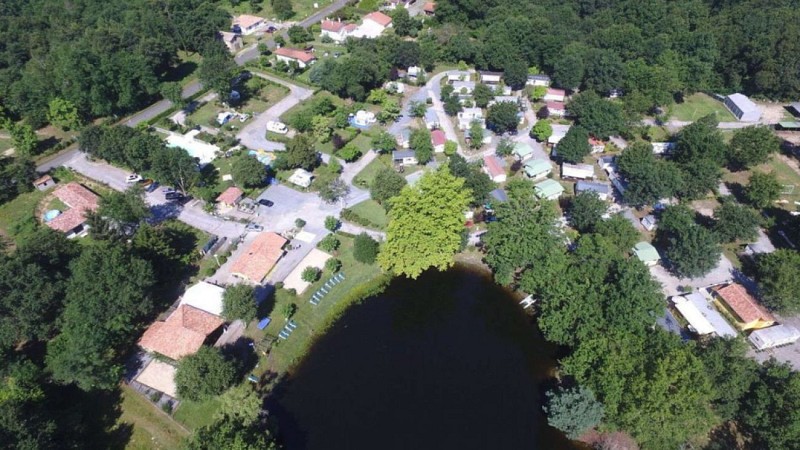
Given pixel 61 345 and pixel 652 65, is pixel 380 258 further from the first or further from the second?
pixel 652 65

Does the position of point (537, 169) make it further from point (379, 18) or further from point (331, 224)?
point (379, 18)

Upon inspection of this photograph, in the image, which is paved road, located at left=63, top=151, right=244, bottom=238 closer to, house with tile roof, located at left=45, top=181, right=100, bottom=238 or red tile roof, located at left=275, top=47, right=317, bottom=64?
house with tile roof, located at left=45, top=181, right=100, bottom=238

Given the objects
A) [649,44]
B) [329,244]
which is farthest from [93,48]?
[649,44]

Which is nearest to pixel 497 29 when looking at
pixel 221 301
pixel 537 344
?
pixel 537 344

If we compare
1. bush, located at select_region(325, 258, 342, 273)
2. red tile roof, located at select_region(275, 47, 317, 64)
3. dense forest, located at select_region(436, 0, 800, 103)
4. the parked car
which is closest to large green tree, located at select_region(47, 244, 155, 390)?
the parked car

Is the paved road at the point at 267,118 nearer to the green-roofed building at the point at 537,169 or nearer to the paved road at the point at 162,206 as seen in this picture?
the paved road at the point at 162,206
